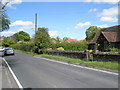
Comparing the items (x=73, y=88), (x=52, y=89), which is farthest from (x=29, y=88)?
(x=73, y=88)

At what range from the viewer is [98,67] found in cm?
1144

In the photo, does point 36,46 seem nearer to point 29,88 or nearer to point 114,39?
point 114,39

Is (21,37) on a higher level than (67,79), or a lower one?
higher

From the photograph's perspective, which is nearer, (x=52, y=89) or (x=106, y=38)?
(x=52, y=89)

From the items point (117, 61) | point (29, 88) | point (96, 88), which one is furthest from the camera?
point (117, 61)

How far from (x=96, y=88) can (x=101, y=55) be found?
28.5 feet

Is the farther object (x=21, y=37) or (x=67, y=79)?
(x=21, y=37)

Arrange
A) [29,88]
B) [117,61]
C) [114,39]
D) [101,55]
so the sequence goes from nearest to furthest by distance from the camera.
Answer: [29,88] → [117,61] → [101,55] → [114,39]

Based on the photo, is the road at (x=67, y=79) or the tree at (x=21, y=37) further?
the tree at (x=21, y=37)

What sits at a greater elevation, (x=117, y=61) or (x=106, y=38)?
(x=106, y=38)

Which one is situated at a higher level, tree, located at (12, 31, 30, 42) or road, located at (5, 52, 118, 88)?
tree, located at (12, 31, 30, 42)

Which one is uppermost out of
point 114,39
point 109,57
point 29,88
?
point 114,39

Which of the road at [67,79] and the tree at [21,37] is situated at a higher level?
the tree at [21,37]

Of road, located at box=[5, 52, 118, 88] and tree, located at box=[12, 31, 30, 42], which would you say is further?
tree, located at box=[12, 31, 30, 42]
